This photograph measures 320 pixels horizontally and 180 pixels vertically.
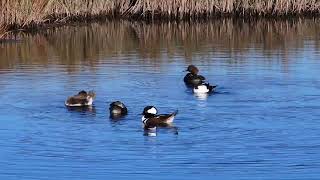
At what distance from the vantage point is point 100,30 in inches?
921

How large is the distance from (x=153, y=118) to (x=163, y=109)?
3.54ft

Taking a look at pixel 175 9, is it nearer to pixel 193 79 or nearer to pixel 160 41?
pixel 160 41

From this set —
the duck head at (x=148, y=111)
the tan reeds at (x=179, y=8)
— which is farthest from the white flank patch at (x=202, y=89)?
the tan reeds at (x=179, y=8)

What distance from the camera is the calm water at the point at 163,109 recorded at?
9.03 m

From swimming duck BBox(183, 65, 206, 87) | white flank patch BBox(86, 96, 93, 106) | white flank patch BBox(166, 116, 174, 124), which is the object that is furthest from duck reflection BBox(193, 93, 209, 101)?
white flank patch BBox(166, 116, 174, 124)

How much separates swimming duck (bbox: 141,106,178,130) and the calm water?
Result: 15cm

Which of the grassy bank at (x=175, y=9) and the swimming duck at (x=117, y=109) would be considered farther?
the grassy bank at (x=175, y=9)

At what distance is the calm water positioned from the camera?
9031mm

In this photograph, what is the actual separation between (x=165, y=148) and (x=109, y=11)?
16.2 meters

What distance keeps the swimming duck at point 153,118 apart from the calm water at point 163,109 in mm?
149

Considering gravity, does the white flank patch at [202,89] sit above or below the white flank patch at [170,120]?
above

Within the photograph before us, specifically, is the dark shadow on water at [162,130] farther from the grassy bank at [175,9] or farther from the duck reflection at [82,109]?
the grassy bank at [175,9]

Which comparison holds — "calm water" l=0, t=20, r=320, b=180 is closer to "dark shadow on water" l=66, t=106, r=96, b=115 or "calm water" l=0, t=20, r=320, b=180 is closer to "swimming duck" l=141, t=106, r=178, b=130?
"dark shadow on water" l=66, t=106, r=96, b=115

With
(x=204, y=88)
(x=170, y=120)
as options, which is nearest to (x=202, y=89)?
(x=204, y=88)
